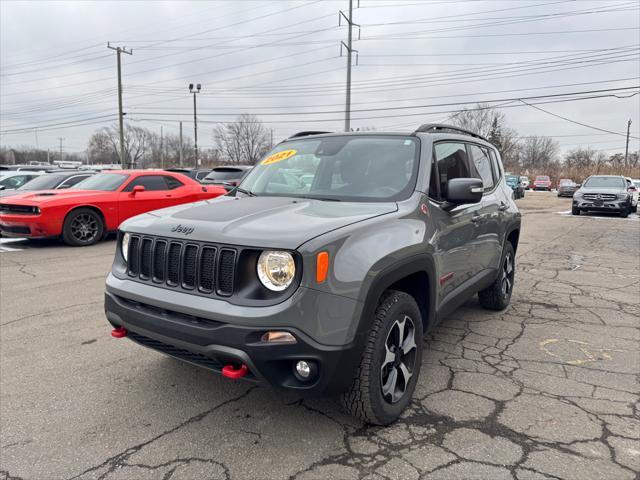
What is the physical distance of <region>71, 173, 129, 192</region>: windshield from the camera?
396 inches

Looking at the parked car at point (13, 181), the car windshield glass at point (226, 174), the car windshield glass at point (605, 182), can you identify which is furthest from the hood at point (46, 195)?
the car windshield glass at point (605, 182)

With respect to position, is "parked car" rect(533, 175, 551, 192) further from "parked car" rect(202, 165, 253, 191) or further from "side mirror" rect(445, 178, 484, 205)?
"side mirror" rect(445, 178, 484, 205)

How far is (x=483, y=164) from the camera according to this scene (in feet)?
15.6

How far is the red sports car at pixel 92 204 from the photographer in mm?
9023

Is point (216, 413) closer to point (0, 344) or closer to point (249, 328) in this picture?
point (249, 328)

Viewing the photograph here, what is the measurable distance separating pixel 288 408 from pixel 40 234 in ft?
26.5

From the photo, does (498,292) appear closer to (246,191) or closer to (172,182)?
(246,191)

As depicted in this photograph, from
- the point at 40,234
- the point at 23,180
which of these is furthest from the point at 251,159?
the point at 40,234

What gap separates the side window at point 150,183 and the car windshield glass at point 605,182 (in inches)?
671

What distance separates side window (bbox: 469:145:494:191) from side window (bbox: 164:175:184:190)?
780 cm

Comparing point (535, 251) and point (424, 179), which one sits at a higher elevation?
point (424, 179)

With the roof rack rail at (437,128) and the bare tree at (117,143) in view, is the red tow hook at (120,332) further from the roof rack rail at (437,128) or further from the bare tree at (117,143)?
the bare tree at (117,143)

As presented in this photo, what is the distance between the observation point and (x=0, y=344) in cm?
410

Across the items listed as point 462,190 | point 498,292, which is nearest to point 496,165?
point 498,292
